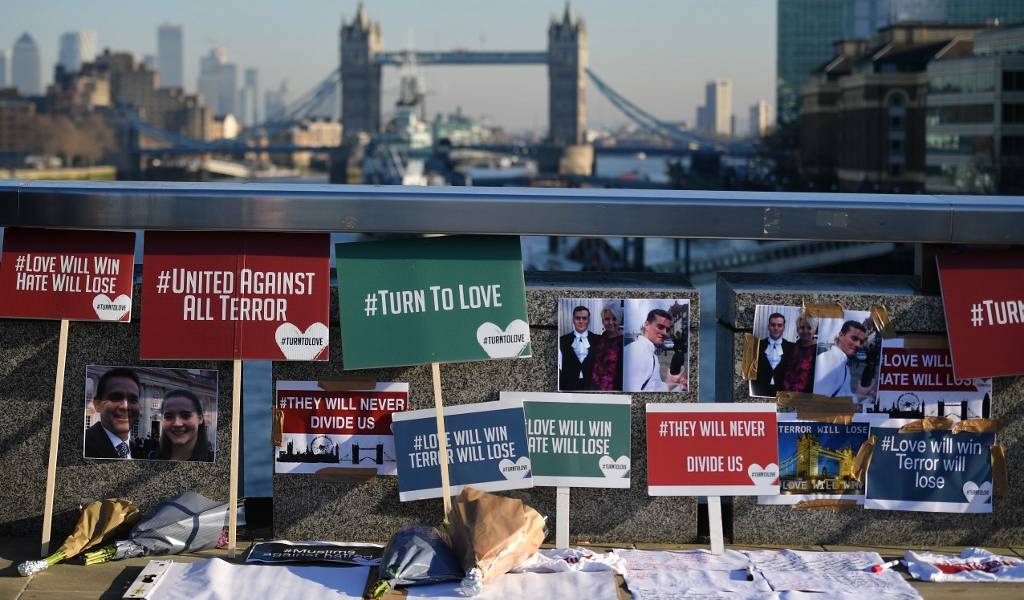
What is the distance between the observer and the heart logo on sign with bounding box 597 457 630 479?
4.34m

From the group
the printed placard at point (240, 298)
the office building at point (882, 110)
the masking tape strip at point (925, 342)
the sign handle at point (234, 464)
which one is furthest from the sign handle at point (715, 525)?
the office building at point (882, 110)

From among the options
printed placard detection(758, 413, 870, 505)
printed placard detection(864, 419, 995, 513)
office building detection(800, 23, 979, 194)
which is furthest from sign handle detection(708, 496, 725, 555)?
office building detection(800, 23, 979, 194)

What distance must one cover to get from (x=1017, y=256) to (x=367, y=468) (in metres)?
1.97

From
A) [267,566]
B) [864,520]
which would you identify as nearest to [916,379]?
[864,520]

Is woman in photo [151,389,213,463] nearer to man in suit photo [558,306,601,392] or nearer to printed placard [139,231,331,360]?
printed placard [139,231,331,360]

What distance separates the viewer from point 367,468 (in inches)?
173

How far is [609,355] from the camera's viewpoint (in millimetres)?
4336

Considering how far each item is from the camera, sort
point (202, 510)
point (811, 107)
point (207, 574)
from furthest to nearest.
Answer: point (811, 107) → point (202, 510) → point (207, 574)

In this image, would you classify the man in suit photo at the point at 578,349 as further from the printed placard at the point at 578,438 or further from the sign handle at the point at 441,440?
the sign handle at the point at 441,440

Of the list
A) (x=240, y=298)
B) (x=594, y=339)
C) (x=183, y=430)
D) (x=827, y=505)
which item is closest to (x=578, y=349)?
(x=594, y=339)

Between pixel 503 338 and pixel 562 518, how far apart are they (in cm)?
53

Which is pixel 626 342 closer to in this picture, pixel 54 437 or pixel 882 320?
pixel 882 320

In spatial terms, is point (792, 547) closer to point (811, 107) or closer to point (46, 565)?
point (46, 565)

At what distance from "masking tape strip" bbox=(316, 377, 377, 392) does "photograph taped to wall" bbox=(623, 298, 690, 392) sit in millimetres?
730
